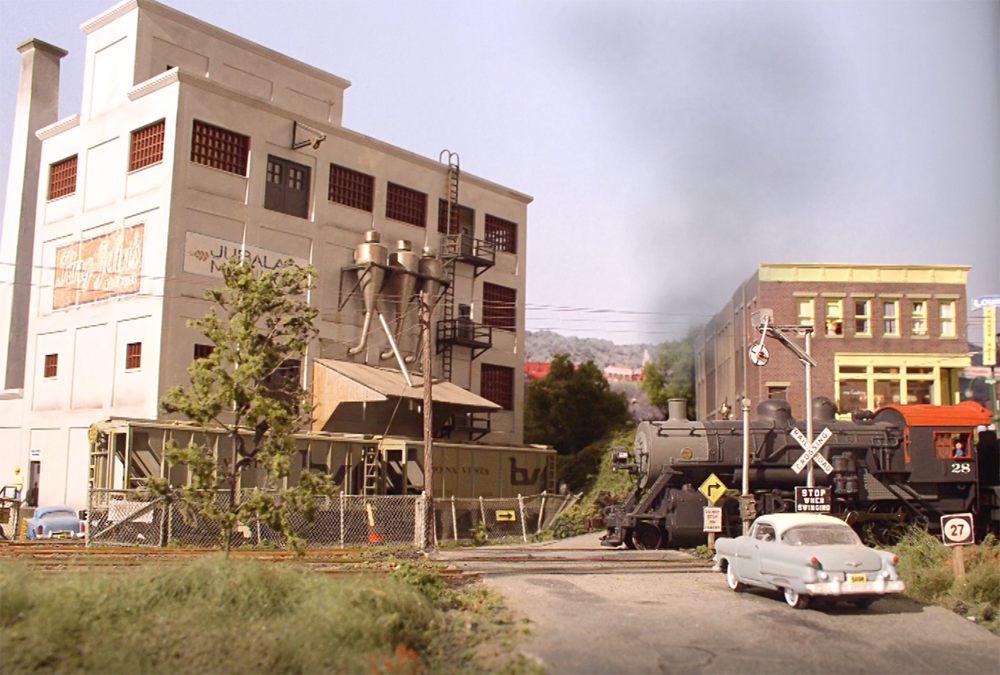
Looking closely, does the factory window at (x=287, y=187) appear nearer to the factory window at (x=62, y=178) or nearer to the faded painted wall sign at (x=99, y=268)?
the faded painted wall sign at (x=99, y=268)

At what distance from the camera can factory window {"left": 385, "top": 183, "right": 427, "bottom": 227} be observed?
3803 cm

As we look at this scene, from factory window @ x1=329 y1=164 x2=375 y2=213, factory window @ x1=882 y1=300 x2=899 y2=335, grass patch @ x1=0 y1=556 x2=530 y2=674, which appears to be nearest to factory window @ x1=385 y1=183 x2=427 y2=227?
factory window @ x1=329 y1=164 x2=375 y2=213

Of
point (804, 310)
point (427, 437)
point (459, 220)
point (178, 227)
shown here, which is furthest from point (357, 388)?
point (804, 310)

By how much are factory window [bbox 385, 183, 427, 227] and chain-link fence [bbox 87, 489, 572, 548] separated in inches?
523

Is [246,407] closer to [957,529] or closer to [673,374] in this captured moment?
[957,529]

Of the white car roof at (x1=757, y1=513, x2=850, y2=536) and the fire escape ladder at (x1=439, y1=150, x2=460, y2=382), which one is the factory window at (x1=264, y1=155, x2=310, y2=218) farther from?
the white car roof at (x1=757, y1=513, x2=850, y2=536)

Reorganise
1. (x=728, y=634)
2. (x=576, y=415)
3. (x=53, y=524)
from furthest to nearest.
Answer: (x=576, y=415)
(x=53, y=524)
(x=728, y=634)

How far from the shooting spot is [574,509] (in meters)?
35.4

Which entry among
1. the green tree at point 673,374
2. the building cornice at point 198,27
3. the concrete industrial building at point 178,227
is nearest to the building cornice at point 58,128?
the concrete industrial building at point 178,227

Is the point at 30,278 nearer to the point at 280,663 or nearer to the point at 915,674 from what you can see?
the point at 280,663

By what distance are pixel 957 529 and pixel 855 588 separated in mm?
2900

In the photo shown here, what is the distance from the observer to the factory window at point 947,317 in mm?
41031

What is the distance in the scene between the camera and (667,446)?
2467 cm

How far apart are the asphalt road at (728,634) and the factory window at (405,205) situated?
2447 cm
